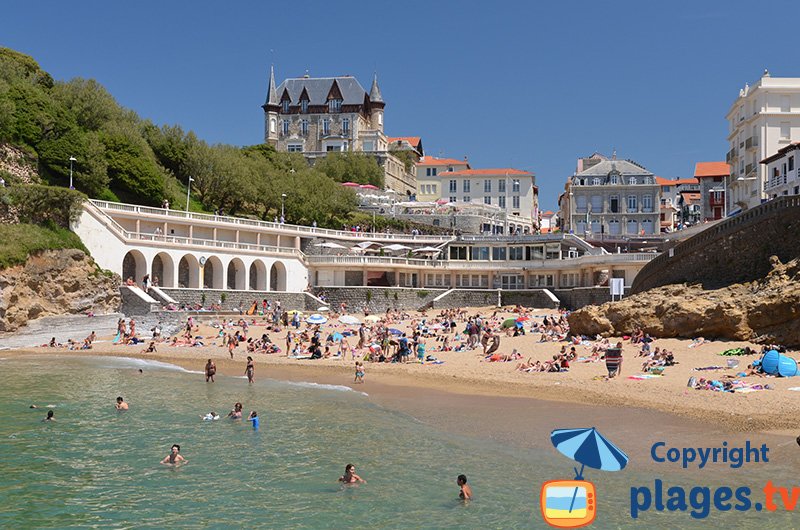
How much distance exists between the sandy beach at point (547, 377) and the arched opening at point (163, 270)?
34.3 feet

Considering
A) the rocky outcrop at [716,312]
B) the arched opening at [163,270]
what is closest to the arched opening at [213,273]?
the arched opening at [163,270]

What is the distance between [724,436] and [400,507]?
8301 millimetres

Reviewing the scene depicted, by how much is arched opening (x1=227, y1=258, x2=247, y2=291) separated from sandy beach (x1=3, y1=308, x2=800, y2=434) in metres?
13.7

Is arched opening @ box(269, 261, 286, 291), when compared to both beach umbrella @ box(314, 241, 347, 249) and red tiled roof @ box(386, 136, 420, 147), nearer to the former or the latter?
beach umbrella @ box(314, 241, 347, 249)

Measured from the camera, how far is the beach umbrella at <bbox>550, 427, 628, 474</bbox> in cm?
970

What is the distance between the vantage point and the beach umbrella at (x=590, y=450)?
31.8ft

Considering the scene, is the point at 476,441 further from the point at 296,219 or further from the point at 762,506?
the point at 296,219

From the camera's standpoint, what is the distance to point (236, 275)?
53156 mm

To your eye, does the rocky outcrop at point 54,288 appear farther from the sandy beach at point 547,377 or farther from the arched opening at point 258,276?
the arched opening at point 258,276

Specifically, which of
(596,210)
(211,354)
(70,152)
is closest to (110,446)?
(211,354)

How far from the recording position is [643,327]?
30.2m

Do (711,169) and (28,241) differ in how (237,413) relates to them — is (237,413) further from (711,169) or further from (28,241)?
(711,169)

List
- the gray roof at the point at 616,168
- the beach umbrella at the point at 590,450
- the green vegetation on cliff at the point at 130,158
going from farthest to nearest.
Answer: the gray roof at the point at 616,168
the green vegetation on cliff at the point at 130,158
the beach umbrella at the point at 590,450

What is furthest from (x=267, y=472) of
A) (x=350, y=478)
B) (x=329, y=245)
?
(x=329, y=245)
